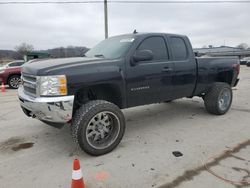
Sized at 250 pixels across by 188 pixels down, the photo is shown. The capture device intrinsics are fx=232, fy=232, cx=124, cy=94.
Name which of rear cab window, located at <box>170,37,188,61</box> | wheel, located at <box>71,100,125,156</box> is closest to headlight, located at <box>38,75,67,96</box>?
wheel, located at <box>71,100,125,156</box>

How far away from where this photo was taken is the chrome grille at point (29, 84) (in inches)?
142

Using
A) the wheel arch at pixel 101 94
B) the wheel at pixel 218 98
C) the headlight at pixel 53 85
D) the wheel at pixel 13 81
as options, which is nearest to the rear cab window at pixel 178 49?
the wheel at pixel 218 98

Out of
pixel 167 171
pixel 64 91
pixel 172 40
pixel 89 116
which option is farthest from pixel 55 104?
pixel 172 40

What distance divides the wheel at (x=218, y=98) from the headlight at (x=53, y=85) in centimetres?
375

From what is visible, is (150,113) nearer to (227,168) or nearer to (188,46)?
(188,46)

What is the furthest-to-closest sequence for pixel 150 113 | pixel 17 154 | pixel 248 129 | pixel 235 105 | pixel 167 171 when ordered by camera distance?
pixel 235 105 → pixel 150 113 → pixel 248 129 → pixel 17 154 → pixel 167 171

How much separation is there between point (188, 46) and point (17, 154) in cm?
411

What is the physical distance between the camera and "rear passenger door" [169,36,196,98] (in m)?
4.92

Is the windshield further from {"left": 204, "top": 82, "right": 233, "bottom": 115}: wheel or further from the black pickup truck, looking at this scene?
{"left": 204, "top": 82, "right": 233, "bottom": 115}: wheel

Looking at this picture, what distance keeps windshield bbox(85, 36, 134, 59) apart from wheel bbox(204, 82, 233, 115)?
102 inches

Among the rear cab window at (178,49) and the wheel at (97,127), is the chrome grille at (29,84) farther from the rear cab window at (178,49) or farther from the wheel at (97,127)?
the rear cab window at (178,49)

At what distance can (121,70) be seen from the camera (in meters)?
3.98

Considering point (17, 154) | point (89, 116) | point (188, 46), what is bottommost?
point (17, 154)

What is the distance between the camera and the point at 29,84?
3783 millimetres
